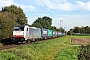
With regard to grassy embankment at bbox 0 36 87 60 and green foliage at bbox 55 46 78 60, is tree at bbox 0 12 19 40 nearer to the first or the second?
grassy embankment at bbox 0 36 87 60

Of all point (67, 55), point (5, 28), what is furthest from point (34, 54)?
point (5, 28)

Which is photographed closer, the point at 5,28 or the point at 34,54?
the point at 34,54

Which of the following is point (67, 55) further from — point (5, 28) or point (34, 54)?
point (5, 28)

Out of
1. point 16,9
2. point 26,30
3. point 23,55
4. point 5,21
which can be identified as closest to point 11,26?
point 5,21

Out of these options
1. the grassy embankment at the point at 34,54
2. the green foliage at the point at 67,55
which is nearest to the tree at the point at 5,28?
the grassy embankment at the point at 34,54

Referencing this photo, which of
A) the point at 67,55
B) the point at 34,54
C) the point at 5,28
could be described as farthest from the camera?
the point at 5,28

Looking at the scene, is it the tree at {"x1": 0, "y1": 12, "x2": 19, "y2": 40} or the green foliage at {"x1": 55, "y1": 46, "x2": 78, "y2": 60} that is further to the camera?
the tree at {"x1": 0, "y1": 12, "x2": 19, "y2": 40}

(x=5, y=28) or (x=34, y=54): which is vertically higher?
(x=5, y=28)

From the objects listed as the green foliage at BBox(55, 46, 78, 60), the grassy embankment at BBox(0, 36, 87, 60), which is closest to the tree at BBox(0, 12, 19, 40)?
the grassy embankment at BBox(0, 36, 87, 60)

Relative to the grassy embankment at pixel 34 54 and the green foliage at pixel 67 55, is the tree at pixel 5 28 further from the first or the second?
the green foliage at pixel 67 55

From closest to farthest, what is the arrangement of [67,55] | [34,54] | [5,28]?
[34,54], [67,55], [5,28]

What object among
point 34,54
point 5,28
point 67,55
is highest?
point 5,28

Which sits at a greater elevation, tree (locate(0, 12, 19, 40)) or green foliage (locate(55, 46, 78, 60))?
tree (locate(0, 12, 19, 40))

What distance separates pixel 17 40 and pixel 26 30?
8.49ft
